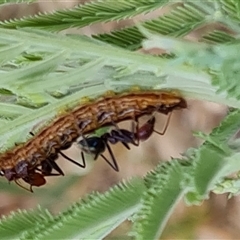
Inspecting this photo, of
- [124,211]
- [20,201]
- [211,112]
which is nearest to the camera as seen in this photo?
[124,211]

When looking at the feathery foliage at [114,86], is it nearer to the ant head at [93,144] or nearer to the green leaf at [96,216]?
the green leaf at [96,216]

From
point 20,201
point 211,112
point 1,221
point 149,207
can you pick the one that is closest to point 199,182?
point 149,207

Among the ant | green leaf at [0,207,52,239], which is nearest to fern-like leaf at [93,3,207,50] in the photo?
the ant

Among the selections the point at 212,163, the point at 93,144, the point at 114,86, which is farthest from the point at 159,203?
the point at 93,144

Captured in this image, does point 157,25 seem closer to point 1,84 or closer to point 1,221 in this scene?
point 1,84

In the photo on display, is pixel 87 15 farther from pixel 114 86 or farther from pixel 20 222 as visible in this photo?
pixel 20 222

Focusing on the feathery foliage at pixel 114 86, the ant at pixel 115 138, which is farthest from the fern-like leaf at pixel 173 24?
the ant at pixel 115 138
